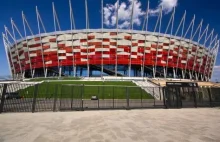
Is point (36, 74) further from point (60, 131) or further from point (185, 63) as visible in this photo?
point (60, 131)

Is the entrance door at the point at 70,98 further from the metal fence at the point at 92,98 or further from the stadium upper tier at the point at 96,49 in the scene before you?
the stadium upper tier at the point at 96,49

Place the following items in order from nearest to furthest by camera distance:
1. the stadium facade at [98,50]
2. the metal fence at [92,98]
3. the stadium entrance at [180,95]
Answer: the metal fence at [92,98] → the stadium entrance at [180,95] → the stadium facade at [98,50]

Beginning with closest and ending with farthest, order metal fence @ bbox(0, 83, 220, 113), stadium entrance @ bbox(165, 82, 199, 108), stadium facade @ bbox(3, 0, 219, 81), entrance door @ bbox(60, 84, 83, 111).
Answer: metal fence @ bbox(0, 83, 220, 113), entrance door @ bbox(60, 84, 83, 111), stadium entrance @ bbox(165, 82, 199, 108), stadium facade @ bbox(3, 0, 219, 81)

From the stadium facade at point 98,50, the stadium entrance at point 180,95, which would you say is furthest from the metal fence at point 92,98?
the stadium facade at point 98,50

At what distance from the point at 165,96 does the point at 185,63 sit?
5413 centimetres

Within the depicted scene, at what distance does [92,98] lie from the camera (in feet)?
52.3

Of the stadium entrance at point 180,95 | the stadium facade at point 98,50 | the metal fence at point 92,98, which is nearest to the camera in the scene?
the metal fence at point 92,98

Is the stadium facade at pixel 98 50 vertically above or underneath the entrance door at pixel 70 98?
above

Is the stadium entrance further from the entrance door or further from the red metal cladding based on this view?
the red metal cladding

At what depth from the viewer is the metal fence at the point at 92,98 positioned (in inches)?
476

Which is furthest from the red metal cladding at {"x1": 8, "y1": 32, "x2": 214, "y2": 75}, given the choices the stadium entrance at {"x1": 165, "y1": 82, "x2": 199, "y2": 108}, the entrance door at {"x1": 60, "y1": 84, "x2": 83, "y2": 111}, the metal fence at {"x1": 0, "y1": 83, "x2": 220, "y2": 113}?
the entrance door at {"x1": 60, "y1": 84, "x2": 83, "y2": 111}

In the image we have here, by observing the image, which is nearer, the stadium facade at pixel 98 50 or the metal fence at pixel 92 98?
the metal fence at pixel 92 98

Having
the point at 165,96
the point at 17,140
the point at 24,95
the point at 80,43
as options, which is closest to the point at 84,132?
the point at 17,140

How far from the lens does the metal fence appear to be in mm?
12078
